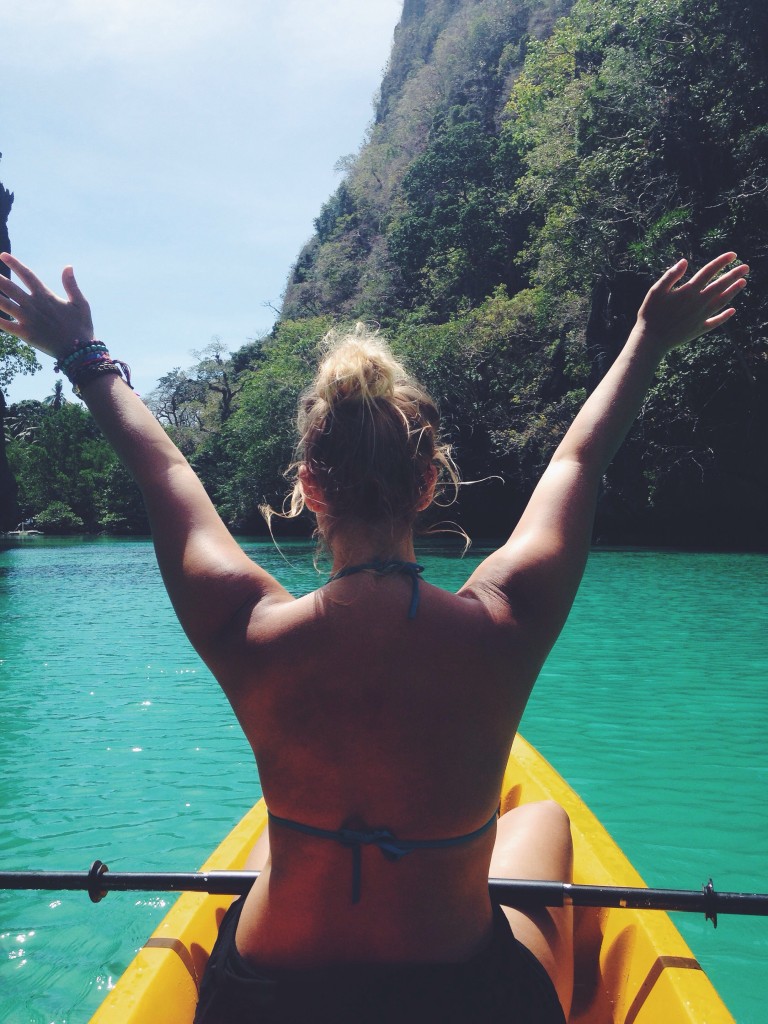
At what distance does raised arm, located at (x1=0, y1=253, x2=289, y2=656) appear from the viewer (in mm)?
1273

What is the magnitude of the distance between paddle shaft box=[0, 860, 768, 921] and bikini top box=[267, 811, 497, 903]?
1.64ft

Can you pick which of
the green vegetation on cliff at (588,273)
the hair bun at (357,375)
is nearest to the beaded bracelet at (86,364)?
the hair bun at (357,375)

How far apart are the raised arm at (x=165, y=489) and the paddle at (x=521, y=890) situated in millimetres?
829

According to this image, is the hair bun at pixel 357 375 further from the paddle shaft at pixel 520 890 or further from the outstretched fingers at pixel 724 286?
the paddle shaft at pixel 520 890

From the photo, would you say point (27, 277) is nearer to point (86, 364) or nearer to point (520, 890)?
point (86, 364)

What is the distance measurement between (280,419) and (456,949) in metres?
34.9

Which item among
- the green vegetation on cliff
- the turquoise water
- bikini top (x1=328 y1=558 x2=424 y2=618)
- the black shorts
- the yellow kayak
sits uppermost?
the green vegetation on cliff

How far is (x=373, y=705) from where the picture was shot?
3.88ft

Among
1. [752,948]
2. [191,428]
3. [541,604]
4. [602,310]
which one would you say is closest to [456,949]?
[541,604]

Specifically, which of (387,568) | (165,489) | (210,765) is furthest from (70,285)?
(210,765)

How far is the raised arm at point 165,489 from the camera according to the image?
127 cm

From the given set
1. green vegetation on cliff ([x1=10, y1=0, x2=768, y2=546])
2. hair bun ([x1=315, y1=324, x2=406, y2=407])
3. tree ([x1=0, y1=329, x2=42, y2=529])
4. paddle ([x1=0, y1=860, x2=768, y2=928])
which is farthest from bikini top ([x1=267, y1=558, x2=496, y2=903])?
tree ([x1=0, y1=329, x2=42, y2=529])

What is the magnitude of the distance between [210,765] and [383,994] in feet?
15.7

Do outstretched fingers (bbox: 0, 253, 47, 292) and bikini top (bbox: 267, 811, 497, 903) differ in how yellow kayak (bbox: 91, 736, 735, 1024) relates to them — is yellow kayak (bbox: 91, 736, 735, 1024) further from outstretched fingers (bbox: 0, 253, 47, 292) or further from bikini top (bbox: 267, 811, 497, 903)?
outstretched fingers (bbox: 0, 253, 47, 292)
